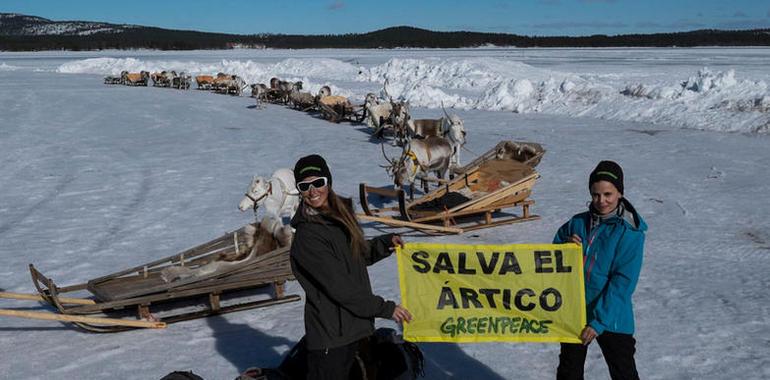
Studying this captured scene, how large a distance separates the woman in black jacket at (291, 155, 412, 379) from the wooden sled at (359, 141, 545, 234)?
394 cm

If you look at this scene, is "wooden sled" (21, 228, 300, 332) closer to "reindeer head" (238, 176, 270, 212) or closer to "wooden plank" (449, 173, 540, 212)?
"reindeer head" (238, 176, 270, 212)

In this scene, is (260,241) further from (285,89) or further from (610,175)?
(285,89)

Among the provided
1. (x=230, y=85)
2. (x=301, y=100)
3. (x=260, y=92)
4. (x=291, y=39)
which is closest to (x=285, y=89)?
(x=260, y=92)

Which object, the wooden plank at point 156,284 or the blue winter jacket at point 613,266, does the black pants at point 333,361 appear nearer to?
the blue winter jacket at point 613,266

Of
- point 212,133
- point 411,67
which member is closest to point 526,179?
point 212,133

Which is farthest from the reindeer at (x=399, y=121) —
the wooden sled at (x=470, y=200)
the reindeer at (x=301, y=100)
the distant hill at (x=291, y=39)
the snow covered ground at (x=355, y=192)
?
the distant hill at (x=291, y=39)

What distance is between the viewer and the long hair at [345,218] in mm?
3033

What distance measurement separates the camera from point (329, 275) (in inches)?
116

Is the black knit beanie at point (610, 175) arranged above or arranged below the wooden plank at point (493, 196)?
above

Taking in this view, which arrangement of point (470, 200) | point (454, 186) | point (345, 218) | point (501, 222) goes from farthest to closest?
point (454, 186) → point (501, 222) → point (470, 200) → point (345, 218)

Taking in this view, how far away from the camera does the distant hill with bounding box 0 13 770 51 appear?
4254 inches

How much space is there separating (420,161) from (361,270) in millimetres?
6881

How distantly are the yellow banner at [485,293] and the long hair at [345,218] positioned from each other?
42 cm

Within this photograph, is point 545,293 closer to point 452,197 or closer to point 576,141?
point 452,197
